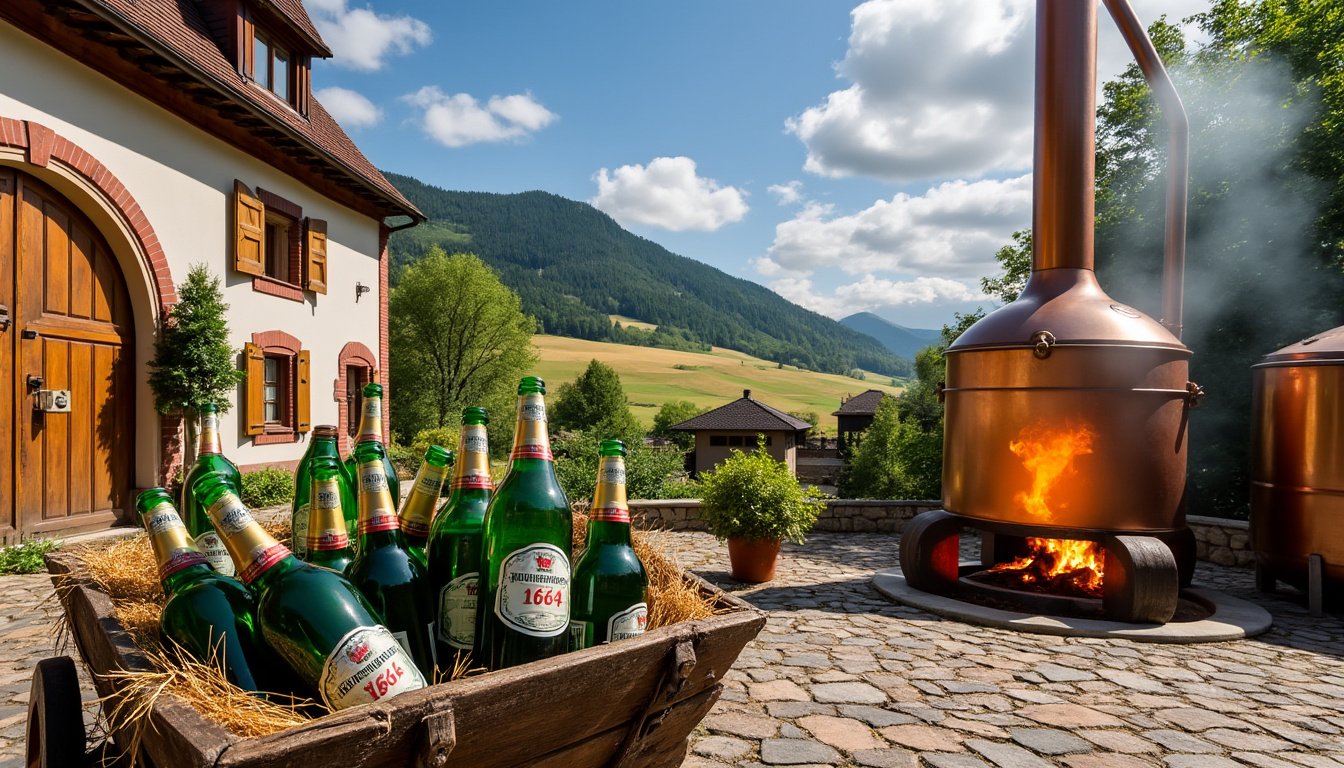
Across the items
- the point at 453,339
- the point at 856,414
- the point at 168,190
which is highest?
the point at 168,190

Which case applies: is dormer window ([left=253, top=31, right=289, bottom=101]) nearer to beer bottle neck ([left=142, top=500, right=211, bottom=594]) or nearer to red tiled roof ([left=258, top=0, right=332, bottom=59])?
red tiled roof ([left=258, top=0, right=332, bottom=59])

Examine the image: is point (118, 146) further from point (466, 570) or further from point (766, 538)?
point (466, 570)

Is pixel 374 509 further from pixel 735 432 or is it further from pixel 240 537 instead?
pixel 735 432

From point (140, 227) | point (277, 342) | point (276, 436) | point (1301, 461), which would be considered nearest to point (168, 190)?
point (140, 227)

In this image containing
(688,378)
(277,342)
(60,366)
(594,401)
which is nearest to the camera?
(60,366)

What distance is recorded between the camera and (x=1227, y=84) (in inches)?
469

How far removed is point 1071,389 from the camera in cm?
557

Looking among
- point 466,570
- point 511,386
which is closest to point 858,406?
point 511,386

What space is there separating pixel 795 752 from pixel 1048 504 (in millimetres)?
3424

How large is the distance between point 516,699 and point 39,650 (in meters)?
5.13

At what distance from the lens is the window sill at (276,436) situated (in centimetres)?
1180

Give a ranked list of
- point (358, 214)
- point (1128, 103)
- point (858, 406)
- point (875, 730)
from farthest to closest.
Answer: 1. point (858, 406)
2. point (358, 214)
3. point (1128, 103)
4. point (875, 730)

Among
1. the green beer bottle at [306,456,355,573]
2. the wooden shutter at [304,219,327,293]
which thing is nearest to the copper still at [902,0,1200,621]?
the green beer bottle at [306,456,355,573]

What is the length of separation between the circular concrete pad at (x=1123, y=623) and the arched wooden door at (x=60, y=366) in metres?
9.30
